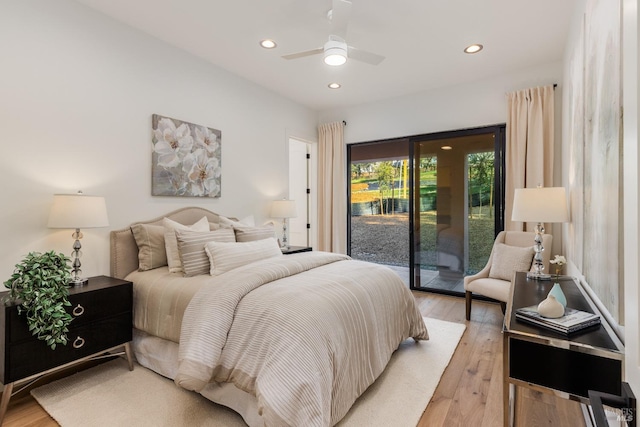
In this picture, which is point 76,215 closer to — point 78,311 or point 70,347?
point 78,311

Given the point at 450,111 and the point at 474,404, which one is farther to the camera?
the point at 450,111

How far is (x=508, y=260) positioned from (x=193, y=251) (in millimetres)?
3167

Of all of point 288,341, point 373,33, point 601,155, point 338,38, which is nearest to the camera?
point 601,155

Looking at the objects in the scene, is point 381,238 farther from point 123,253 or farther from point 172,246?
point 123,253

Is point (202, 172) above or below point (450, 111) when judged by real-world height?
below

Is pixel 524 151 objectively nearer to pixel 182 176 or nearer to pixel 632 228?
pixel 632 228

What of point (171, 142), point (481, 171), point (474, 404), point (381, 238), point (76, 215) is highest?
point (171, 142)

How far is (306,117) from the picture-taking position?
5332mm

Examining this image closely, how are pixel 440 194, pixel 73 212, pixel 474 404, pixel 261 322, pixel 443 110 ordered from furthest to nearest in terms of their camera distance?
pixel 440 194 → pixel 443 110 → pixel 73 212 → pixel 474 404 → pixel 261 322

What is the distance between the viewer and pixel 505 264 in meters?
3.51

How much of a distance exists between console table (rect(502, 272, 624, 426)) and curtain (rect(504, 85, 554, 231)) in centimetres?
281

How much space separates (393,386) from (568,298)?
1.22 meters

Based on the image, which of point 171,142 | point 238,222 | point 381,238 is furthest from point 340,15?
point 381,238

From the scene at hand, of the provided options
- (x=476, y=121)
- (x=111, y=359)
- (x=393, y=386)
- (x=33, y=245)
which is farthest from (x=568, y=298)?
(x=33, y=245)
